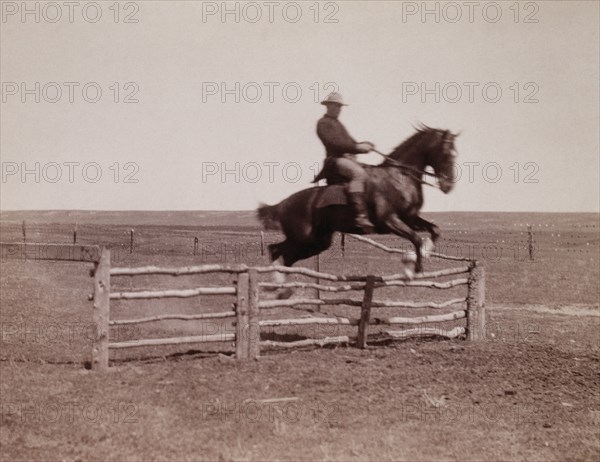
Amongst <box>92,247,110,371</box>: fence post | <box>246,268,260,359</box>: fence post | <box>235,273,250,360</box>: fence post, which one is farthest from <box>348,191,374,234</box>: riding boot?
<box>92,247,110,371</box>: fence post

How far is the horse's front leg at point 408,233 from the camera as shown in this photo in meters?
9.90

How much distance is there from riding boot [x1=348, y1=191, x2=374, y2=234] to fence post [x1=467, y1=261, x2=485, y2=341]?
3005mm

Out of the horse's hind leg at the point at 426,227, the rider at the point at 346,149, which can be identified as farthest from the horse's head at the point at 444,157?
the rider at the point at 346,149

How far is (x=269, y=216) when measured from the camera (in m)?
10.9

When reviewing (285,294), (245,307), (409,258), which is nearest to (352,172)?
(409,258)

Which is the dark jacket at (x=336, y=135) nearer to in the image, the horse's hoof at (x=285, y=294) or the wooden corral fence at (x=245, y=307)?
the wooden corral fence at (x=245, y=307)

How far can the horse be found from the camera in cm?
1016

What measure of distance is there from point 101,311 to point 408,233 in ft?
15.2

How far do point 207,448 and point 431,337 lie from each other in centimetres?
672

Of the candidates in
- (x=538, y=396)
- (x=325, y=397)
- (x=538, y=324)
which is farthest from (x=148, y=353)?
(x=538, y=324)

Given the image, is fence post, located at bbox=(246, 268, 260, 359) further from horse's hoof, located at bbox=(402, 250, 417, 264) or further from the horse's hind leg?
the horse's hind leg

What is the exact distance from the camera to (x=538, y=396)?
27.8 feet

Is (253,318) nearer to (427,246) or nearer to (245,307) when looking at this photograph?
(245,307)

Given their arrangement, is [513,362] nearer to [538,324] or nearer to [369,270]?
[538,324]
